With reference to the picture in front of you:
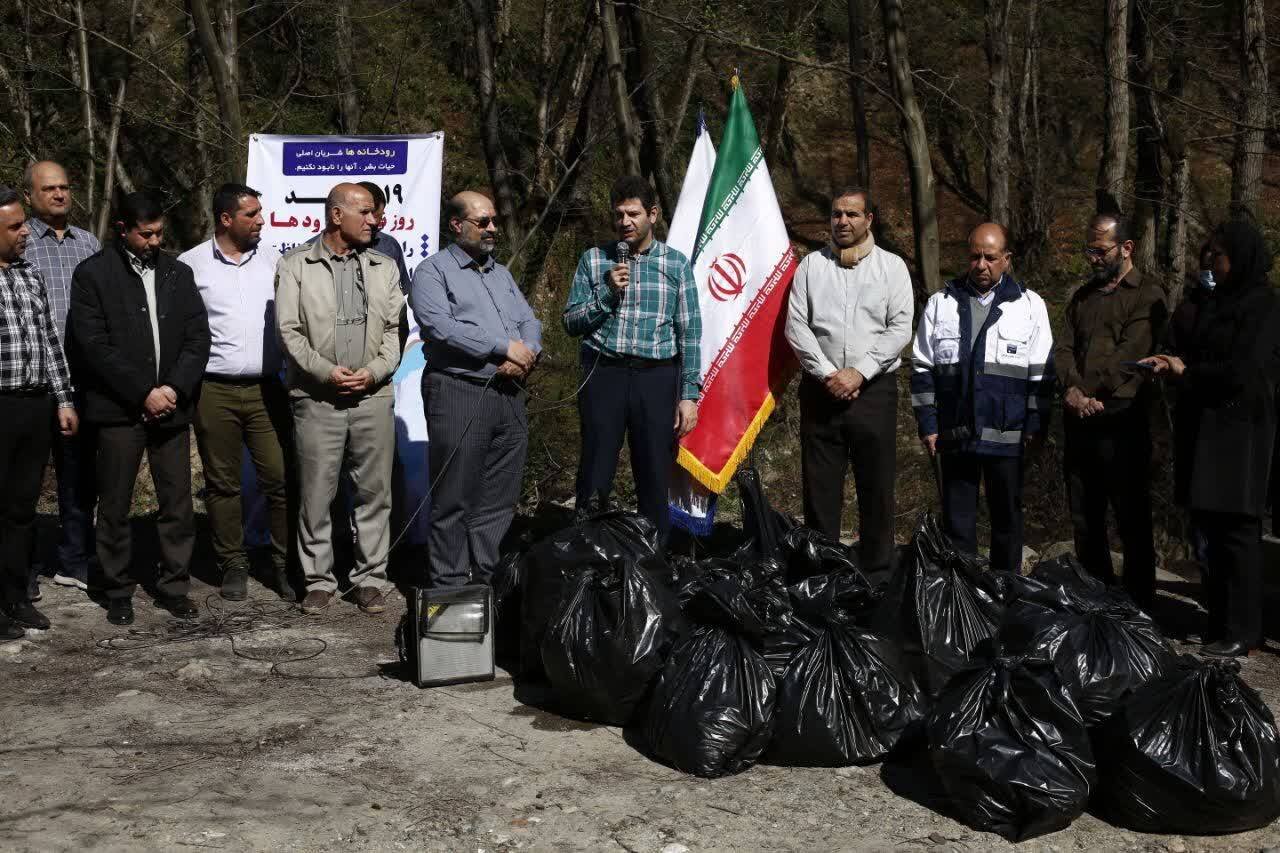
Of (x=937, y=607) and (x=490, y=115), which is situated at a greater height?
(x=490, y=115)

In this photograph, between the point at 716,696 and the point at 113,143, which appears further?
the point at 113,143

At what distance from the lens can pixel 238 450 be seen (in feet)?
22.1

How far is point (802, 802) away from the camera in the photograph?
4.27m

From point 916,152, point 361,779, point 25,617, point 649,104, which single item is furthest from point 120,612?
point 649,104

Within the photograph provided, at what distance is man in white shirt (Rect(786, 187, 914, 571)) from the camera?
20.7 ft

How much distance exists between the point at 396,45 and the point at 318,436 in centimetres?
1420

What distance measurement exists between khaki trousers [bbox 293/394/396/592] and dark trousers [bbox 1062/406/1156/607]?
11.3 ft

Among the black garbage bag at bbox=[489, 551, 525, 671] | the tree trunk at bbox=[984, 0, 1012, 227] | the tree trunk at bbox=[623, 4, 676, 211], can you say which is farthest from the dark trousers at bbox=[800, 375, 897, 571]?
the tree trunk at bbox=[984, 0, 1012, 227]

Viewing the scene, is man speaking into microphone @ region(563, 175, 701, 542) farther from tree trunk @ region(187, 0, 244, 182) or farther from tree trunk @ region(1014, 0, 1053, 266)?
tree trunk @ region(1014, 0, 1053, 266)

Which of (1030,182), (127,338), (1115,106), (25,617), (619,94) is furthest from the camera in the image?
(1030,182)

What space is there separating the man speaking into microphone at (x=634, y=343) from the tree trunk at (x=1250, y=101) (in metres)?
6.92

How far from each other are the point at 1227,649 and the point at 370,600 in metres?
4.11

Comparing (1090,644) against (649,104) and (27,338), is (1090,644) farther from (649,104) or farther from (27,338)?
(649,104)

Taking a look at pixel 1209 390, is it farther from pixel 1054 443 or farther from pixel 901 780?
pixel 1054 443
